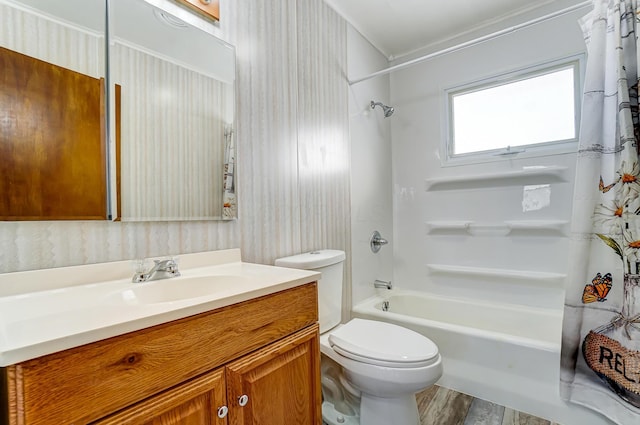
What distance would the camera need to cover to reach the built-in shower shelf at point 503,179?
199 cm

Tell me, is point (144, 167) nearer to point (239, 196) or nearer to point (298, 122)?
point (239, 196)

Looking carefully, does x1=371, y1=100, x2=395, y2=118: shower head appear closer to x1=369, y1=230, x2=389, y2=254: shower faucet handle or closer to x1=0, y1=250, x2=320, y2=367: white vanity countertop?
x1=369, y1=230, x2=389, y2=254: shower faucet handle

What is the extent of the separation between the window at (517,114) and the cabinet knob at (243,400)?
222 cm

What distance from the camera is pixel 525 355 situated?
1553 mm

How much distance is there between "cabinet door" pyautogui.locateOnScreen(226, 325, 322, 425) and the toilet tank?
0.42 meters

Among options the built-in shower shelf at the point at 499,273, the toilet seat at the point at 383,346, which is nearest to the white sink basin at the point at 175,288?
the toilet seat at the point at 383,346

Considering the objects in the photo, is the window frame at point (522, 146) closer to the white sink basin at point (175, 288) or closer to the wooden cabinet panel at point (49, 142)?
the white sink basin at point (175, 288)

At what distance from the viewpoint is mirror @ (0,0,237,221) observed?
35.7 inches

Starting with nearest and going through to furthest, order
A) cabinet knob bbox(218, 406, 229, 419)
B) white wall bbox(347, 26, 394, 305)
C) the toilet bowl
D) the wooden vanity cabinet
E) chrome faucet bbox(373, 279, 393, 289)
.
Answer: the wooden vanity cabinet → cabinet knob bbox(218, 406, 229, 419) → the toilet bowl → white wall bbox(347, 26, 394, 305) → chrome faucet bbox(373, 279, 393, 289)

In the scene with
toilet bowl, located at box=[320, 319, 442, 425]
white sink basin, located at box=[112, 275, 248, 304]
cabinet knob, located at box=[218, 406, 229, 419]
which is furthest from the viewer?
toilet bowl, located at box=[320, 319, 442, 425]

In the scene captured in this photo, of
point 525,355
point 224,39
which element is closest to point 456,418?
point 525,355

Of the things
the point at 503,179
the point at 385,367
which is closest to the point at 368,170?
the point at 503,179

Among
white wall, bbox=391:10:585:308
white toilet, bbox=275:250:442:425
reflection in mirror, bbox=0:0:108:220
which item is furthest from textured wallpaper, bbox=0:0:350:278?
white wall, bbox=391:10:585:308

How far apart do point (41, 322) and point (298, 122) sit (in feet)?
4.64
